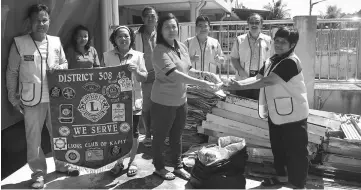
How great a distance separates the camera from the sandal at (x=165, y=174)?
11.4 ft

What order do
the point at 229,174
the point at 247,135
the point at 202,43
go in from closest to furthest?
the point at 229,174, the point at 247,135, the point at 202,43

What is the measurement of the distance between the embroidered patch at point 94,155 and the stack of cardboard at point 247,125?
1428 millimetres

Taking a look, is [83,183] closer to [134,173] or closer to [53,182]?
[53,182]

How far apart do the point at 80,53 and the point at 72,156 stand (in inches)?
49.3

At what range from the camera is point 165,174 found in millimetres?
3500

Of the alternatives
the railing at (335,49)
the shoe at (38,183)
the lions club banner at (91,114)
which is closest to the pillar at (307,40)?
the railing at (335,49)

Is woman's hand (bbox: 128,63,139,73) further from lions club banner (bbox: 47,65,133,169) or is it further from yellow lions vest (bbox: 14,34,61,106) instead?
yellow lions vest (bbox: 14,34,61,106)

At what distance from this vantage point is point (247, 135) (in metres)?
4.06

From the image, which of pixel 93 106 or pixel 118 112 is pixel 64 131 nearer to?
pixel 93 106

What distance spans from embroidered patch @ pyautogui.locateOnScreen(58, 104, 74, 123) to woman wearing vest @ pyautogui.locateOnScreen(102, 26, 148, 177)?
0.61m

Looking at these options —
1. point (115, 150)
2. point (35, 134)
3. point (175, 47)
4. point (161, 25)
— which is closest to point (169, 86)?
point (175, 47)

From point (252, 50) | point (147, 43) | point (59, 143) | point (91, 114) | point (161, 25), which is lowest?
point (59, 143)

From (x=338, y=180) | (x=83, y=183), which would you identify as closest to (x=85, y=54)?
(x=83, y=183)

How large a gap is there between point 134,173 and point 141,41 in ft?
5.60
